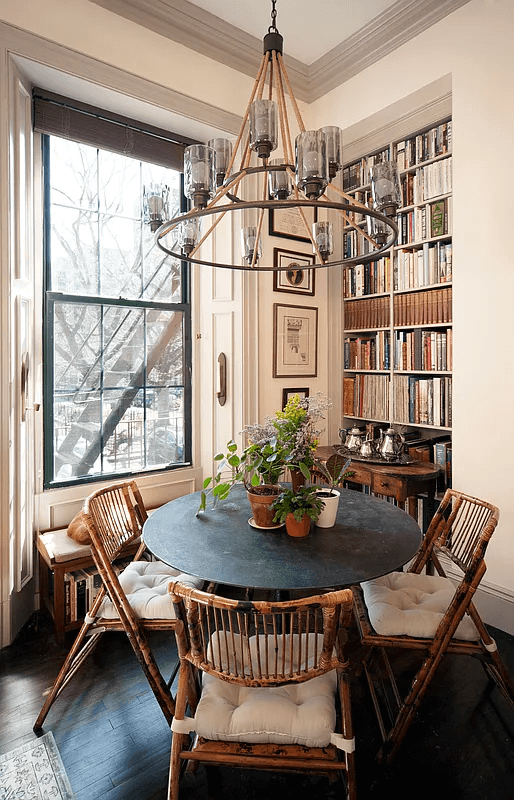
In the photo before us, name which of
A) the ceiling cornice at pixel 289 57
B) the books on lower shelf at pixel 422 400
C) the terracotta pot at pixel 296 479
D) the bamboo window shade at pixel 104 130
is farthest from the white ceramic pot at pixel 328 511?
the ceiling cornice at pixel 289 57

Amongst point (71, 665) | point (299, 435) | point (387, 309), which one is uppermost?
point (387, 309)

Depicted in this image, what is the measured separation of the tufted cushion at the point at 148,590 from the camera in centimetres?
174

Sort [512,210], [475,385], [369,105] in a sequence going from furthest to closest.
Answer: [369,105], [475,385], [512,210]

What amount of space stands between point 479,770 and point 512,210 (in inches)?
92.5

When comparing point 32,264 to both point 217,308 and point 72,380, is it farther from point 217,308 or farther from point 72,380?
point 217,308

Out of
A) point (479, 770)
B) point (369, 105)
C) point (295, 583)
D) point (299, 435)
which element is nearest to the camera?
point (295, 583)

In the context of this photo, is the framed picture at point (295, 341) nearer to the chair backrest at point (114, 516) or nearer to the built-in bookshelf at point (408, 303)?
the built-in bookshelf at point (408, 303)

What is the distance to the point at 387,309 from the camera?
3240 millimetres

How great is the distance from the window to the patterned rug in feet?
4.51

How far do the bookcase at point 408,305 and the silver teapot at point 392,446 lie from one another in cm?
25

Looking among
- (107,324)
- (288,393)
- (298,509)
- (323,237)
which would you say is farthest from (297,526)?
(107,324)

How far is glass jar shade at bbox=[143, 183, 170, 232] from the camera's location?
186cm

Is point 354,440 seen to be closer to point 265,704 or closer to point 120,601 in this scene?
point 120,601

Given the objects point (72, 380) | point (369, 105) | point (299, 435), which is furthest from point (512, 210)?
point (72, 380)
